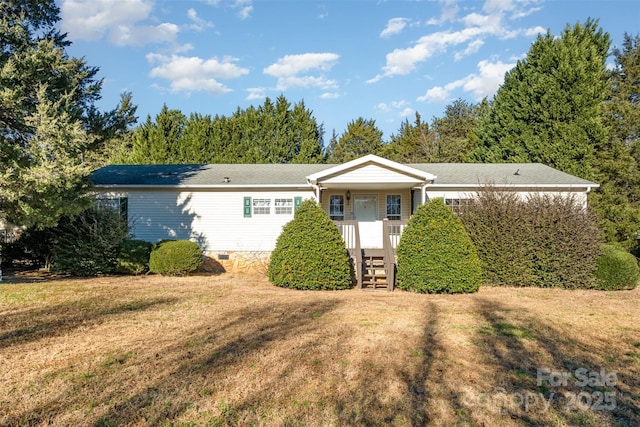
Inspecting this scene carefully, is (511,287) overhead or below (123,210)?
below

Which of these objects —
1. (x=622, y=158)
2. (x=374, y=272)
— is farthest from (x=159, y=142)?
(x=622, y=158)

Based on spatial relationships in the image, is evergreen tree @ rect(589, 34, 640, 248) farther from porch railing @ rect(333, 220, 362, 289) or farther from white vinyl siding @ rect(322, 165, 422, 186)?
porch railing @ rect(333, 220, 362, 289)

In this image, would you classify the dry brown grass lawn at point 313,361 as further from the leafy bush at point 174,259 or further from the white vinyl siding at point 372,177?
the white vinyl siding at point 372,177

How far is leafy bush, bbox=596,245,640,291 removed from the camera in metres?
10.1

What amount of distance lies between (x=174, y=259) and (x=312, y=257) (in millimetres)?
4577

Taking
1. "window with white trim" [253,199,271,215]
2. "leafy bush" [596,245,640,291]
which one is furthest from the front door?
"leafy bush" [596,245,640,291]

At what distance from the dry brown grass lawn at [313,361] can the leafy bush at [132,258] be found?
3.38m

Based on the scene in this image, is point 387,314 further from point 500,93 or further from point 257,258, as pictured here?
point 500,93

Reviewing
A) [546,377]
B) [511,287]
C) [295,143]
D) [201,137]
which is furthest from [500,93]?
[546,377]

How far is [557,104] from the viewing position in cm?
2002

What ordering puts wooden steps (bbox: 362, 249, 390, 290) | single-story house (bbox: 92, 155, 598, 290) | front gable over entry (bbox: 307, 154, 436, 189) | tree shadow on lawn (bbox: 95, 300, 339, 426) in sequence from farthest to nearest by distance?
single-story house (bbox: 92, 155, 598, 290) → front gable over entry (bbox: 307, 154, 436, 189) → wooden steps (bbox: 362, 249, 390, 290) → tree shadow on lawn (bbox: 95, 300, 339, 426)

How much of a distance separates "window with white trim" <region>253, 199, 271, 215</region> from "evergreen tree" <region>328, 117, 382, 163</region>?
1850cm

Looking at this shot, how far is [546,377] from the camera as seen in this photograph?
14.4 feet

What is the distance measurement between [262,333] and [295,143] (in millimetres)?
19750
